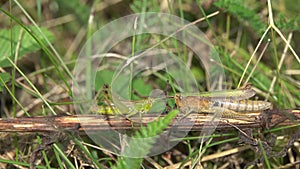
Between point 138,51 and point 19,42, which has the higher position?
point 19,42

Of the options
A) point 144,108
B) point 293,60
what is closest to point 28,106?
point 144,108

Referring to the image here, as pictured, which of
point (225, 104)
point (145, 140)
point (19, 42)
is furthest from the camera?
point (19, 42)

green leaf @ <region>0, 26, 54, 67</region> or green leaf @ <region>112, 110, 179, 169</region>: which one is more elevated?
green leaf @ <region>0, 26, 54, 67</region>

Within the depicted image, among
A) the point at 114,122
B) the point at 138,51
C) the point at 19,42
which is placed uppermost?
the point at 19,42

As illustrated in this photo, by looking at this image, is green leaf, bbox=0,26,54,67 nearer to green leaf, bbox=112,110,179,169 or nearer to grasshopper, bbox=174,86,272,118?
grasshopper, bbox=174,86,272,118

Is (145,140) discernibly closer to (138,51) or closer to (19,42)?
(138,51)

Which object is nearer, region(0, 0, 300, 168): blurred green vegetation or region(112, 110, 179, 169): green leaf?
region(112, 110, 179, 169): green leaf

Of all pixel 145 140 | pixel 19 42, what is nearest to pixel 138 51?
pixel 19 42

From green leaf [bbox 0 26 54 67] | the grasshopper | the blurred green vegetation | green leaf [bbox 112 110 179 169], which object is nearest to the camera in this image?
green leaf [bbox 112 110 179 169]

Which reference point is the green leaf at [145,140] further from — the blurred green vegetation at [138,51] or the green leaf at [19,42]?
the green leaf at [19,42]

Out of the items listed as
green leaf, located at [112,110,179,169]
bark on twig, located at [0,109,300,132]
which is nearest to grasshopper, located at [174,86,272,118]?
bark on twig, located at [0,109,300,132]

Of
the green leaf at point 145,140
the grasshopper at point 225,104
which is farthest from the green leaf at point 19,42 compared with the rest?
the green leaf at point 145,140
